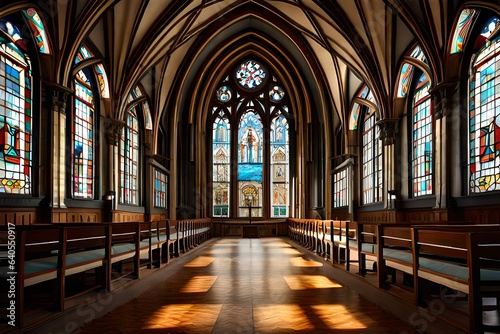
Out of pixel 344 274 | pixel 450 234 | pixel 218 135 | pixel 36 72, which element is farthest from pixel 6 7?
pixel 218 135

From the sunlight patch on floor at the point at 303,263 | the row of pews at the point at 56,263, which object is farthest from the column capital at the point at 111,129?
the row of pews at the point at 56,263

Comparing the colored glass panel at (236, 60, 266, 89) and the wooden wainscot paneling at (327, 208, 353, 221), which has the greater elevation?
the colored glass panel at (236, 60, 266, 89)

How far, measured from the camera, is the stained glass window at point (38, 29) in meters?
10.8

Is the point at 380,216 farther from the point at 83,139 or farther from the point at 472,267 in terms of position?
the point at 472,267

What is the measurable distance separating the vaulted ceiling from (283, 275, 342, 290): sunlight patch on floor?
23.1 ft

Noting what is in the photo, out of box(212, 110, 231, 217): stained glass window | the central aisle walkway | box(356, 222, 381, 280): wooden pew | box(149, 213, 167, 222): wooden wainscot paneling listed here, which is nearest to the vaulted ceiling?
box(212, 110, 231, 217): stained glass window

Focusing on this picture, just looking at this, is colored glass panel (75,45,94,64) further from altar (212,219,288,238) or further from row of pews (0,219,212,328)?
altar (212,219,288,238)

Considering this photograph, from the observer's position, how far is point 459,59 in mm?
11320

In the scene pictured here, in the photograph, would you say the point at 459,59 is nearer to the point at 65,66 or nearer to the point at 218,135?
the point at 65,66

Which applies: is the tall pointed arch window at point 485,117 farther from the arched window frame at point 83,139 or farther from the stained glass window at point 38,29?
the arched window frame at point 83,139

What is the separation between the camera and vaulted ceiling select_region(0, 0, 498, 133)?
11.8 m

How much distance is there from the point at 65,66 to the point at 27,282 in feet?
31.3

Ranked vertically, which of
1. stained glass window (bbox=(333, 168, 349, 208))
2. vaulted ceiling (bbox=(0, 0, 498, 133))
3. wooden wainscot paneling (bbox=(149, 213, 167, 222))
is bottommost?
wooden wainscot paneling (bbox=(149, 213, 167, 222))

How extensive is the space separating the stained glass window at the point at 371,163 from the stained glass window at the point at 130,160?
9.75 m
